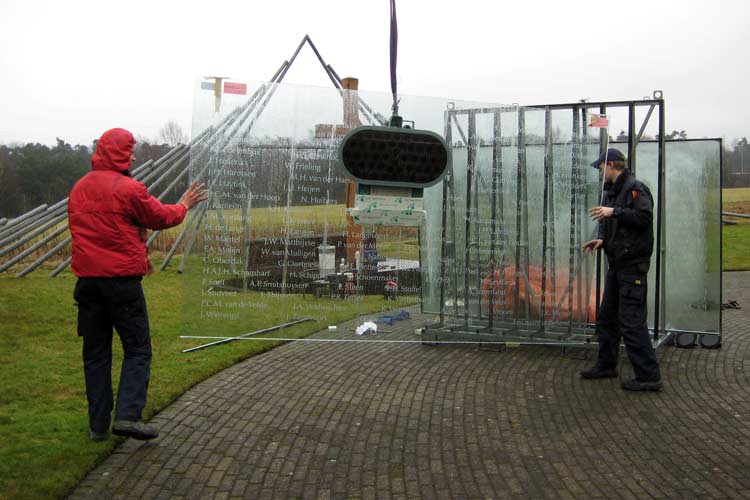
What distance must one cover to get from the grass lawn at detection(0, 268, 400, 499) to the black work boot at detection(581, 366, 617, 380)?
2247mm

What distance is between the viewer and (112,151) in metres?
5.21

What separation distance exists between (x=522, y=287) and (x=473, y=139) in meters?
1.91

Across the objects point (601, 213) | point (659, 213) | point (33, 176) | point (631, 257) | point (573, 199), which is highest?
point (33, 176)

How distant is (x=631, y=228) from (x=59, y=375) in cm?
582

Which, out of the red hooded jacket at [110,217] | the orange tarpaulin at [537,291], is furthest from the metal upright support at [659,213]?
the red hooded jacket at [110,217]

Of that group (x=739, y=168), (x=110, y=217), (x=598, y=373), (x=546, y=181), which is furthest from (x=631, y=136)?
(x=739, y=168)

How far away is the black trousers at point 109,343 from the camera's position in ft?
17.0

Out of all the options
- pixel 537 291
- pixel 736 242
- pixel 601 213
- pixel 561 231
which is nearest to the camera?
pixel 601 213

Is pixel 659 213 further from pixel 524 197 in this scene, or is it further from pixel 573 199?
pixel 524 197

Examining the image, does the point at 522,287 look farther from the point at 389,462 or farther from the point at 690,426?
the point at 389,462

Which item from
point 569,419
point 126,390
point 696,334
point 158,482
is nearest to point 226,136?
point 126,390

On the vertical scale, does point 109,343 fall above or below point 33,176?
below

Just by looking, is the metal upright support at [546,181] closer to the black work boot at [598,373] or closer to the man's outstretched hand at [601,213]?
the black work boot at [598,373]

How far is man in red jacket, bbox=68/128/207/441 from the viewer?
5086 mm
